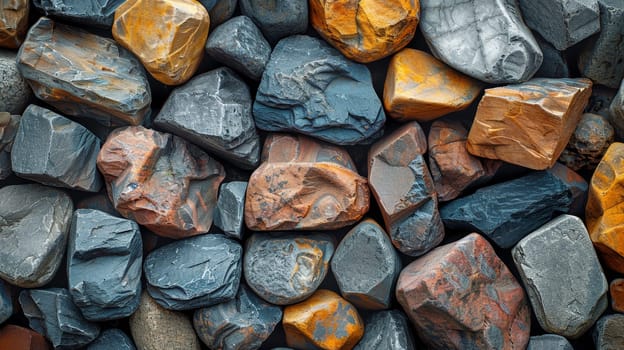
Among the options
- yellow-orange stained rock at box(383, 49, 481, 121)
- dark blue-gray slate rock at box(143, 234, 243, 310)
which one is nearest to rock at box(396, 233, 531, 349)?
yellow-orange stained rock at box(383, 49, 481, 121)

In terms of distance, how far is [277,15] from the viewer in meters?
1.65

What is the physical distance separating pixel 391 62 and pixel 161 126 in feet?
2.21

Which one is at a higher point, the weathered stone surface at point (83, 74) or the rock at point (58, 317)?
the weathered stone surface at point (83, 74)

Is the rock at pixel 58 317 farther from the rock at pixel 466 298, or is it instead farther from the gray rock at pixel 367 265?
the rock at pixel 466 298

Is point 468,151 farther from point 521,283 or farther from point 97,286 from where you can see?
point 97,286

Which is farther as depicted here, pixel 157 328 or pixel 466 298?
pixel 157 328

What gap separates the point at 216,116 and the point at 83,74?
36cm

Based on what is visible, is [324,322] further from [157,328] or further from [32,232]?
[32,232]

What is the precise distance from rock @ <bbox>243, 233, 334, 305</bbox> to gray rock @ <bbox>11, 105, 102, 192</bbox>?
0.51m

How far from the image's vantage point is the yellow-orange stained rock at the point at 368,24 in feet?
5.13

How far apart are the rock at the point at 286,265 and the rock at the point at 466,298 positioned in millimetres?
234

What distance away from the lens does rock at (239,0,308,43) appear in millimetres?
1634

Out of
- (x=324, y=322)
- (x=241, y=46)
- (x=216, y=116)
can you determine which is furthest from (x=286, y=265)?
(x=241, y=46)

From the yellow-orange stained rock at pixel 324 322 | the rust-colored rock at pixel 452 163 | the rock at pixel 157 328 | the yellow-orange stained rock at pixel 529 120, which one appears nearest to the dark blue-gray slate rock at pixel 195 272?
the rock at pixel 157 328
